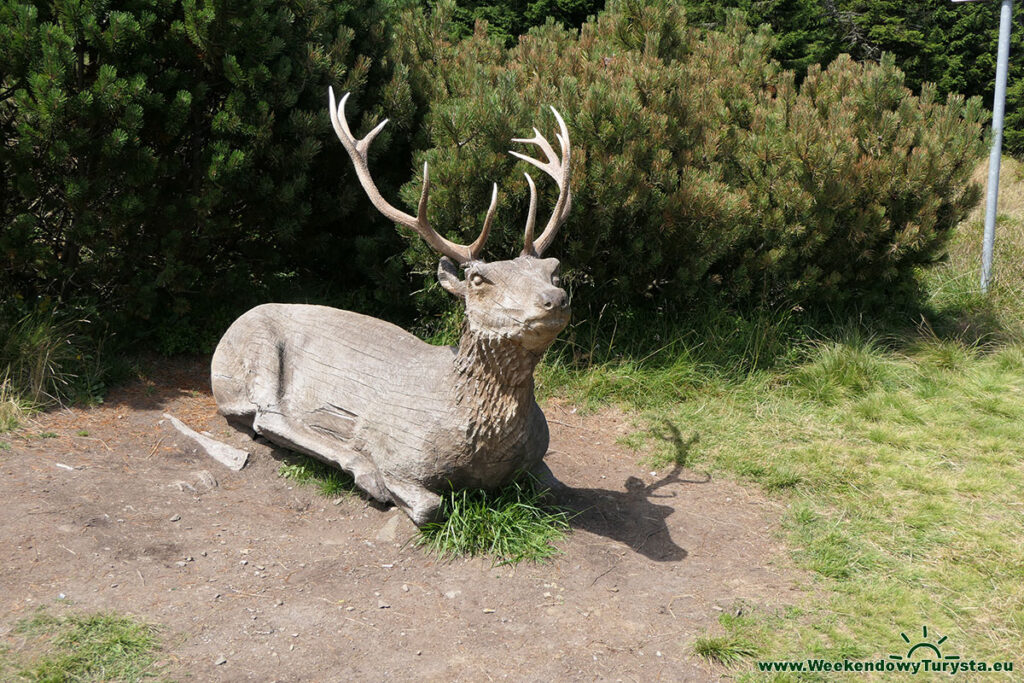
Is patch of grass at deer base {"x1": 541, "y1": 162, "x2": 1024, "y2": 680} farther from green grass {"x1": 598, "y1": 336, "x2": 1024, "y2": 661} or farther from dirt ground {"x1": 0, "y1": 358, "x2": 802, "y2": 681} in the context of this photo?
dirt ground {"x1": 0, "y1": 358, "x2": 802, "y2": 681}

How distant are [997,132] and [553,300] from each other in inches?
222

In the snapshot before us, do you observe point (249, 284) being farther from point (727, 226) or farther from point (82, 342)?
point (727, 226)

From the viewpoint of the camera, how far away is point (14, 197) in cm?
563

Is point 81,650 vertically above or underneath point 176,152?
underneath

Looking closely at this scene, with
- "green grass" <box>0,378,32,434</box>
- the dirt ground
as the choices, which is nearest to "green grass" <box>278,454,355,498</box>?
the dirt ground

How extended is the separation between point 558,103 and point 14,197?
3438 mm

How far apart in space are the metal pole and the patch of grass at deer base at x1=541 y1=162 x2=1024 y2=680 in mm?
261

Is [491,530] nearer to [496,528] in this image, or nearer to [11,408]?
[496,528]

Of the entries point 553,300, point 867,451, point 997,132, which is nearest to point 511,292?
point 553,300

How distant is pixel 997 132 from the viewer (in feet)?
24.7

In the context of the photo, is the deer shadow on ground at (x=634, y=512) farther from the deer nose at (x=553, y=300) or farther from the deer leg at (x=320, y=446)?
the deer nose at (x=553, y=300)

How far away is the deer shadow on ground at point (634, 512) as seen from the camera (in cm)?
449

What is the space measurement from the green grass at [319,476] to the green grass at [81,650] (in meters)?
1.25

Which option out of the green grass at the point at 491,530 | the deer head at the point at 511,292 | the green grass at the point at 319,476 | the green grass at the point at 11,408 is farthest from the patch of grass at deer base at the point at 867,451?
the green grass at the point at 11,408
